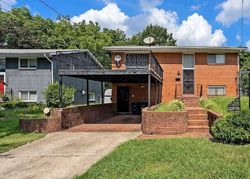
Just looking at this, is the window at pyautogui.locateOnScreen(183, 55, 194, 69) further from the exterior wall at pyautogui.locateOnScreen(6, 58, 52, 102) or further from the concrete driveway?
the concrete driveway

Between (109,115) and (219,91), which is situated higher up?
(219,91)

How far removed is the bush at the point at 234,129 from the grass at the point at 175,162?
393 mm

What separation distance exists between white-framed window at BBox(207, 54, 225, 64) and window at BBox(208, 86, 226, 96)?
2.04m

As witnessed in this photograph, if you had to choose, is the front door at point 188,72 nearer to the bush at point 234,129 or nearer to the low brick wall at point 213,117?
the low brick wall at point 213,117

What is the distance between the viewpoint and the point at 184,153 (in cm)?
888

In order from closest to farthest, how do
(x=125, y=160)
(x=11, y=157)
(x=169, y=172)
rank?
(x=169, y=172) < (x=125, y=160) < (x=11, y=157)

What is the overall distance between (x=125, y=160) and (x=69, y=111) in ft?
31.3

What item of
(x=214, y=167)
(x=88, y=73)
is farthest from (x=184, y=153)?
(x=88, y=73)

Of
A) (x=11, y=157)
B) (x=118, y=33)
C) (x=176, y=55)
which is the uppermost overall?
(x=118, y=33)

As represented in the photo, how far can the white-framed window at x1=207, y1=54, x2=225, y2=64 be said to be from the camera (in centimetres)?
2734

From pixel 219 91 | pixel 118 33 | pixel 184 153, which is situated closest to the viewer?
pixel 184 153

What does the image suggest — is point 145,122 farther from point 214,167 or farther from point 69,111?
point 214,167

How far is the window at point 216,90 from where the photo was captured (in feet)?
89.8

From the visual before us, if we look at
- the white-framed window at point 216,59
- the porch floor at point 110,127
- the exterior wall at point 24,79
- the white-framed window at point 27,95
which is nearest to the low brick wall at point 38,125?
the porch floor at point 110,127
